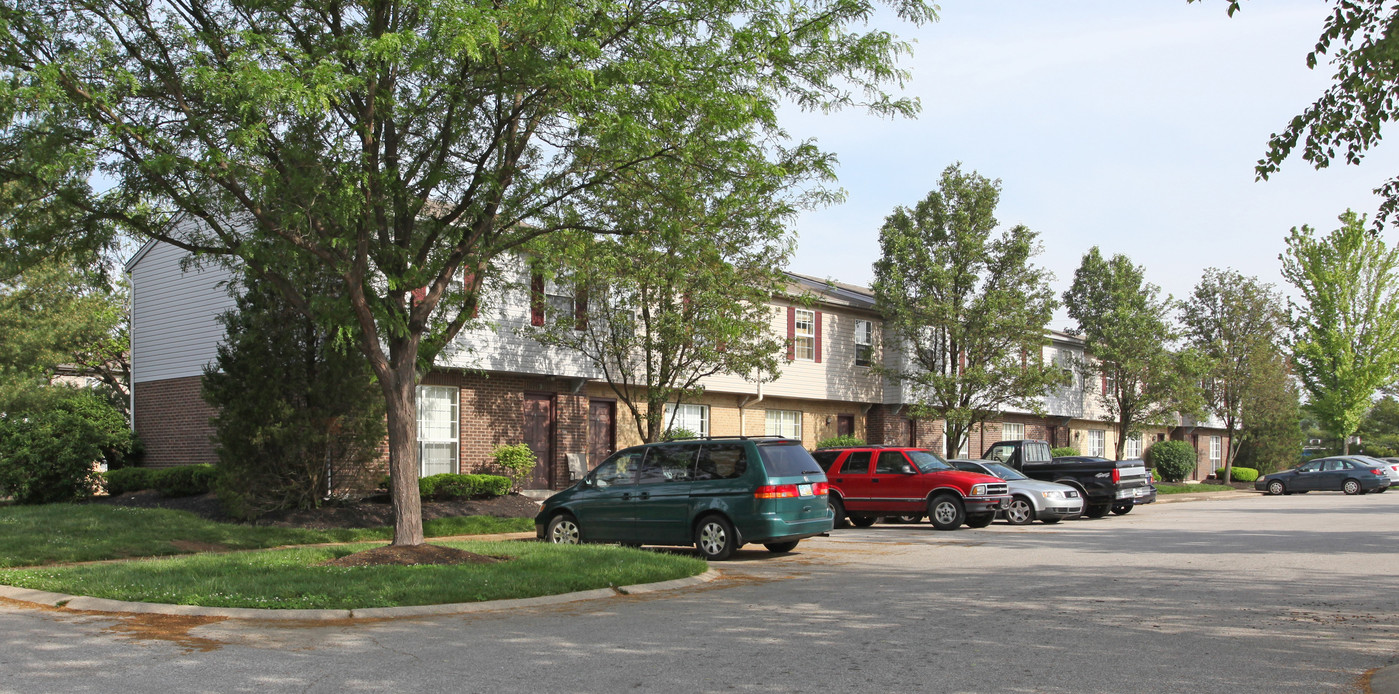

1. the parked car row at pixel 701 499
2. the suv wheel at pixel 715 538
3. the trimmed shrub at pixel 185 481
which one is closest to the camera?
the parked car row at pixel 701 499

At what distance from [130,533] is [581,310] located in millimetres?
10564

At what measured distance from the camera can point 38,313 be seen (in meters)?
26.9

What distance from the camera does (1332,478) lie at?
40625 millimetres

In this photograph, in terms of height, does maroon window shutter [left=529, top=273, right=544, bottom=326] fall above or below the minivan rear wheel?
above

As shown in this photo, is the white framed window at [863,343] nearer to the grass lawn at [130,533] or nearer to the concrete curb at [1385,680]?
the grass lawn at [130,533]

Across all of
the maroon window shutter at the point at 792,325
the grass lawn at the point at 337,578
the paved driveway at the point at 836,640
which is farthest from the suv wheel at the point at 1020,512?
the grass lawn at the point at 337,578

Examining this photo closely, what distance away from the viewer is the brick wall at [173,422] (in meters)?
22.9

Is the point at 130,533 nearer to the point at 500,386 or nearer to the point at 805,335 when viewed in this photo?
the point at 500,386

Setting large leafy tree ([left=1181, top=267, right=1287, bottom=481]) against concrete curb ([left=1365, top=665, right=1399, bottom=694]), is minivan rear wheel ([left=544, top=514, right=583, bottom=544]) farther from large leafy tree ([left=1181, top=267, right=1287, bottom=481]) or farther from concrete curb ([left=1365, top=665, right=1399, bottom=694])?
large leafy tree ([left=1181, top=267, right=1287, bottom=481])

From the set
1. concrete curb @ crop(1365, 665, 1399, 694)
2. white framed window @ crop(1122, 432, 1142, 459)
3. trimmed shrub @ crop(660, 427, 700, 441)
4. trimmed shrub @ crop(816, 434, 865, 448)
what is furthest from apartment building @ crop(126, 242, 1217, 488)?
white framed window @ crop(1122, 432, 1142, 459)

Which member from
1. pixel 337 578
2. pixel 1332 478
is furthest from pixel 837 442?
pixel 1332 478

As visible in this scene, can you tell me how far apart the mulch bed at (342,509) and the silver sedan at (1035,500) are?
9.41 meters

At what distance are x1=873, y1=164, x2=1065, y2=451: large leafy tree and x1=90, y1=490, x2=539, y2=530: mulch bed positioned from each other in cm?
1442

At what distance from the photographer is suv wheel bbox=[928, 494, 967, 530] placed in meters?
20.1
